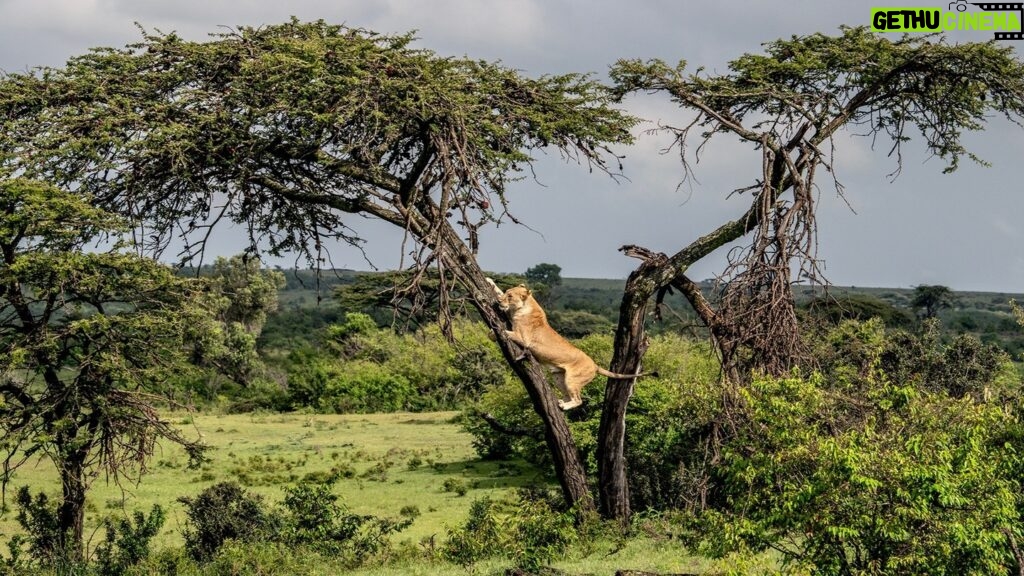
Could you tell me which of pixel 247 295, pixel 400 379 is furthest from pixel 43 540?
pixel 247 295

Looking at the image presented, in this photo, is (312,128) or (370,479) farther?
(370,479)

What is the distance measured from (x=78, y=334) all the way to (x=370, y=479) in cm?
1572

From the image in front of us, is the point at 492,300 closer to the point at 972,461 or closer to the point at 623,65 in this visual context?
the point at 623,65

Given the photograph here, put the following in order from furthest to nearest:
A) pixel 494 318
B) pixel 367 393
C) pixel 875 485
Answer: pixel 367 393, pixel 494 318, pixel 875 485

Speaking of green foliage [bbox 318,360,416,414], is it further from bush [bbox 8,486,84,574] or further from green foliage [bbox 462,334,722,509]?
bush [bbox 8,486,84,574]

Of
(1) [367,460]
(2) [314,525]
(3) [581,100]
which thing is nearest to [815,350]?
(3) [581,100]

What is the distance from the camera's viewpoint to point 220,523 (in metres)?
16.3

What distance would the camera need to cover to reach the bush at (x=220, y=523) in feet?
52.8

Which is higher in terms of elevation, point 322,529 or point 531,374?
point 531,374

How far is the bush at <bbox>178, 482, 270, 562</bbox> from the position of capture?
16094mm

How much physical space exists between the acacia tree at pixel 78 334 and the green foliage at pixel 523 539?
3635mm

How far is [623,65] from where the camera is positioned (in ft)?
45.3

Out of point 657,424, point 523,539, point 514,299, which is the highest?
point 514,299

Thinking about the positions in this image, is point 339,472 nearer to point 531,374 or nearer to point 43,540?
point 43,540
